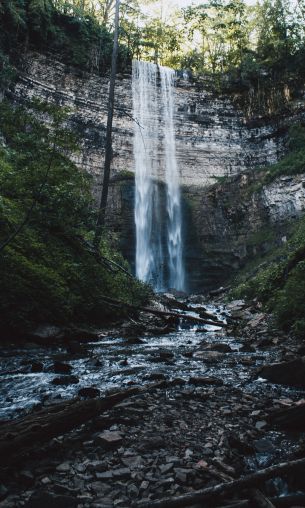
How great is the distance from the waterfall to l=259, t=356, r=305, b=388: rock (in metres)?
22.0

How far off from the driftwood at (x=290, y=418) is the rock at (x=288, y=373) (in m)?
1.07

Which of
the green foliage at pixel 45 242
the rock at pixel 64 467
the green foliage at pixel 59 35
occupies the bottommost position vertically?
the rock at pixel 64 467

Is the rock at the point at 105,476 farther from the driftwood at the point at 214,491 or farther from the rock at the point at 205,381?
the rock at the point at 205,381

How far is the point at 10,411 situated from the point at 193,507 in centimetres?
235

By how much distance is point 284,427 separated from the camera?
9.68 feet

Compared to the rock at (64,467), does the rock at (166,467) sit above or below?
below

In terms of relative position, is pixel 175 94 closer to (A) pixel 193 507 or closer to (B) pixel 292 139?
(B) pixel 292 139

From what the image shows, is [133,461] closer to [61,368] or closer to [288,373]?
[288,373]

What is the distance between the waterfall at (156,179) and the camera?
28.1m

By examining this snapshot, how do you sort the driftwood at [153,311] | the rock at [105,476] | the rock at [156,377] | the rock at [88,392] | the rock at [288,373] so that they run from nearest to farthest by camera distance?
1. the rock at [105,476]
2. the rock at [88,392]
3. the rock at [288,373]
4. the rock at [156,377]
5. the driftwood at [153,311]

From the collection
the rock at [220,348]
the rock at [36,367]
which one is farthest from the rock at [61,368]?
the rock at [220,348]

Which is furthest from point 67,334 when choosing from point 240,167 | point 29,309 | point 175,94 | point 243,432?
point 175,94

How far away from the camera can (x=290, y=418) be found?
2959 mm

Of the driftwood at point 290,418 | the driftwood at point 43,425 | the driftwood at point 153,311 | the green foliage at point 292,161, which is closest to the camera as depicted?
the driftwood at point 43,425
